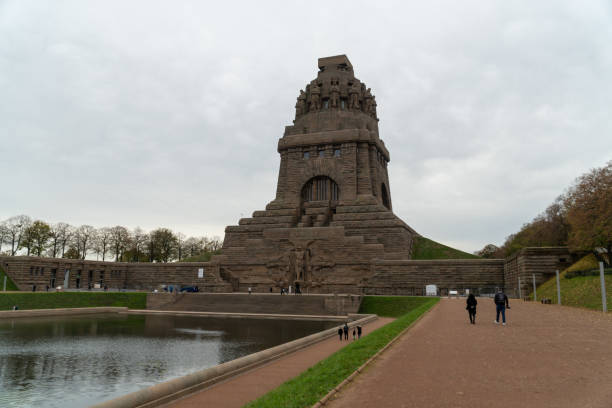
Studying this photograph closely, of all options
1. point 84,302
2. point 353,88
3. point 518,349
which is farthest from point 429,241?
point 518,349

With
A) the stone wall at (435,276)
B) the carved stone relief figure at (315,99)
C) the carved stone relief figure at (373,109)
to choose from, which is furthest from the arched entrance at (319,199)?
the stone wall at (435,276)

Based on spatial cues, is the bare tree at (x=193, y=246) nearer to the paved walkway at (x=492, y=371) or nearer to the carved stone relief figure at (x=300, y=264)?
the carved stone relief figure at (x=300, y=264)

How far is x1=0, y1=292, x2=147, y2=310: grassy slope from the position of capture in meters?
34.5

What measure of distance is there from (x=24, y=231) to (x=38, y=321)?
4637cm

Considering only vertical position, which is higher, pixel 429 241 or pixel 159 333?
pixel 429 241

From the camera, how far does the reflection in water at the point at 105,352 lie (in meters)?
11.2

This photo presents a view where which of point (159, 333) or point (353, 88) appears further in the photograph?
point (353, 88)

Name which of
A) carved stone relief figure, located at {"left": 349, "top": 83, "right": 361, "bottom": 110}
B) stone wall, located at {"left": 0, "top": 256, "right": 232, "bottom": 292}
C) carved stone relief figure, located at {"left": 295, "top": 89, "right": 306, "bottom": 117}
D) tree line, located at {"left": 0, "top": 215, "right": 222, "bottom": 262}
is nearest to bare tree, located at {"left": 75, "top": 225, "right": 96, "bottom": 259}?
tree line, located at {"left": 0, "top": 215, "right": 222, "bottom": 262}

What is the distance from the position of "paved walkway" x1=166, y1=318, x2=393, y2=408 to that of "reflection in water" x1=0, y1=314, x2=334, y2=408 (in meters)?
2.44

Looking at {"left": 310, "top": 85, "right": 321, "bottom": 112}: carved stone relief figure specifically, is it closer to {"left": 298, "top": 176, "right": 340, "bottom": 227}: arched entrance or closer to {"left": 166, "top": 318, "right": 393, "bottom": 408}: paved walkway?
{"left": 298, "top": 176, "right": 340, "bottom": 227}: arched entrance

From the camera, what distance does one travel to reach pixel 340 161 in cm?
5894

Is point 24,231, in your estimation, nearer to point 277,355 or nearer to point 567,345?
point 277,355

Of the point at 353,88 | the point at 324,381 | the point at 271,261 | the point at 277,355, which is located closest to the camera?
the point at 324,381

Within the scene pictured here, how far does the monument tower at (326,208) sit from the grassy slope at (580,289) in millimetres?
16770
